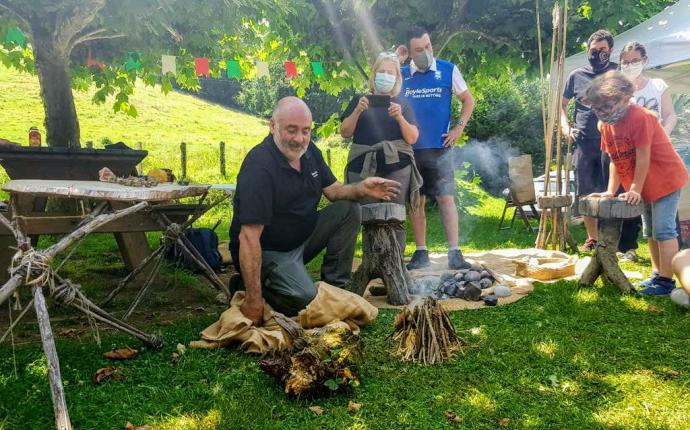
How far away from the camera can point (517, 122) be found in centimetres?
1630

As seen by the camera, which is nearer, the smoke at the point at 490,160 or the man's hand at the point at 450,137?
the man's hand at the point at 450,137

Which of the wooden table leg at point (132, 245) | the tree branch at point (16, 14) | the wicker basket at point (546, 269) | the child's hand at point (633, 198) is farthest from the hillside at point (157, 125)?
the child's hand at point (633, 198)

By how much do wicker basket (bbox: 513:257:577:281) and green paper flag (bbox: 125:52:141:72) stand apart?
6404 mm

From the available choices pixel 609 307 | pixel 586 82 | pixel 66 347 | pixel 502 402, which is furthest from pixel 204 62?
pixel 502 402

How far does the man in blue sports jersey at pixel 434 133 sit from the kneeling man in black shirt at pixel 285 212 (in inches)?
54.7

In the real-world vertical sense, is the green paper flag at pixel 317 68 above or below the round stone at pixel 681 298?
above

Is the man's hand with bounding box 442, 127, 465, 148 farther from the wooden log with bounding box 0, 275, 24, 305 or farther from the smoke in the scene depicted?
the smoke

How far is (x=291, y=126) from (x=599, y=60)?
358 centimetres

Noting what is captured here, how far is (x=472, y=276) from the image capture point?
4.53 meters

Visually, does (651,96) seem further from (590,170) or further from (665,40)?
(665,40)

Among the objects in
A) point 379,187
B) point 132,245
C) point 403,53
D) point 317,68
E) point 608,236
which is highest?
point 317,68

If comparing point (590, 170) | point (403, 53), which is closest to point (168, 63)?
point (403, 53)

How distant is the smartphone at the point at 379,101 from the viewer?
4379 mm

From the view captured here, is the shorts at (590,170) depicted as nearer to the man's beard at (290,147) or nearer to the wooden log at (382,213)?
the wooden log at (382,213)
